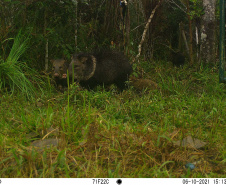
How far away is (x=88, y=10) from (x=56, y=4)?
1180 mm

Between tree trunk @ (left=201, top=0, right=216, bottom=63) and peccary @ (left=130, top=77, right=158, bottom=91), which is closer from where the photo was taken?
peccary @ (left=130, top=77, right=158, bottom=91)

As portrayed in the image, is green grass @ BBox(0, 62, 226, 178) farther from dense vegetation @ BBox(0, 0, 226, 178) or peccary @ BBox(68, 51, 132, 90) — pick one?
peccary @ BBox(68, 51, 132, 90)

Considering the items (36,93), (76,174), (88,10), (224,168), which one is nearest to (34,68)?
(36,93)

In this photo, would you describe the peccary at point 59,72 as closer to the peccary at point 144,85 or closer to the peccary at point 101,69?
the peccary at point 101,69

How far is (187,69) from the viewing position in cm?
688

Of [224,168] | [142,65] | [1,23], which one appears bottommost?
[224,168]

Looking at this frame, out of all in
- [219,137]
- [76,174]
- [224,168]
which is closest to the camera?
[76,174]

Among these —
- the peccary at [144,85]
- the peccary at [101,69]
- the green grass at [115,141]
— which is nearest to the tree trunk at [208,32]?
the peccary at [144,85]

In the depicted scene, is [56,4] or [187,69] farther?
[187,69]

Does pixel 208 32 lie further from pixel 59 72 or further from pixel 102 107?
pixel 102 107

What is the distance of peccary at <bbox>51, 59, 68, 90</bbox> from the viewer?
17.5 ft

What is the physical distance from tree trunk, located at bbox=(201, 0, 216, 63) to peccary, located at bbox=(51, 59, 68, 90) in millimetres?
3315

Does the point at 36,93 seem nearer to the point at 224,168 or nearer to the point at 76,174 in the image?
the point at 76,174

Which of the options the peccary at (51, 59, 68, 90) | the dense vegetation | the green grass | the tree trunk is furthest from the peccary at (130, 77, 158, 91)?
the tree trunk
